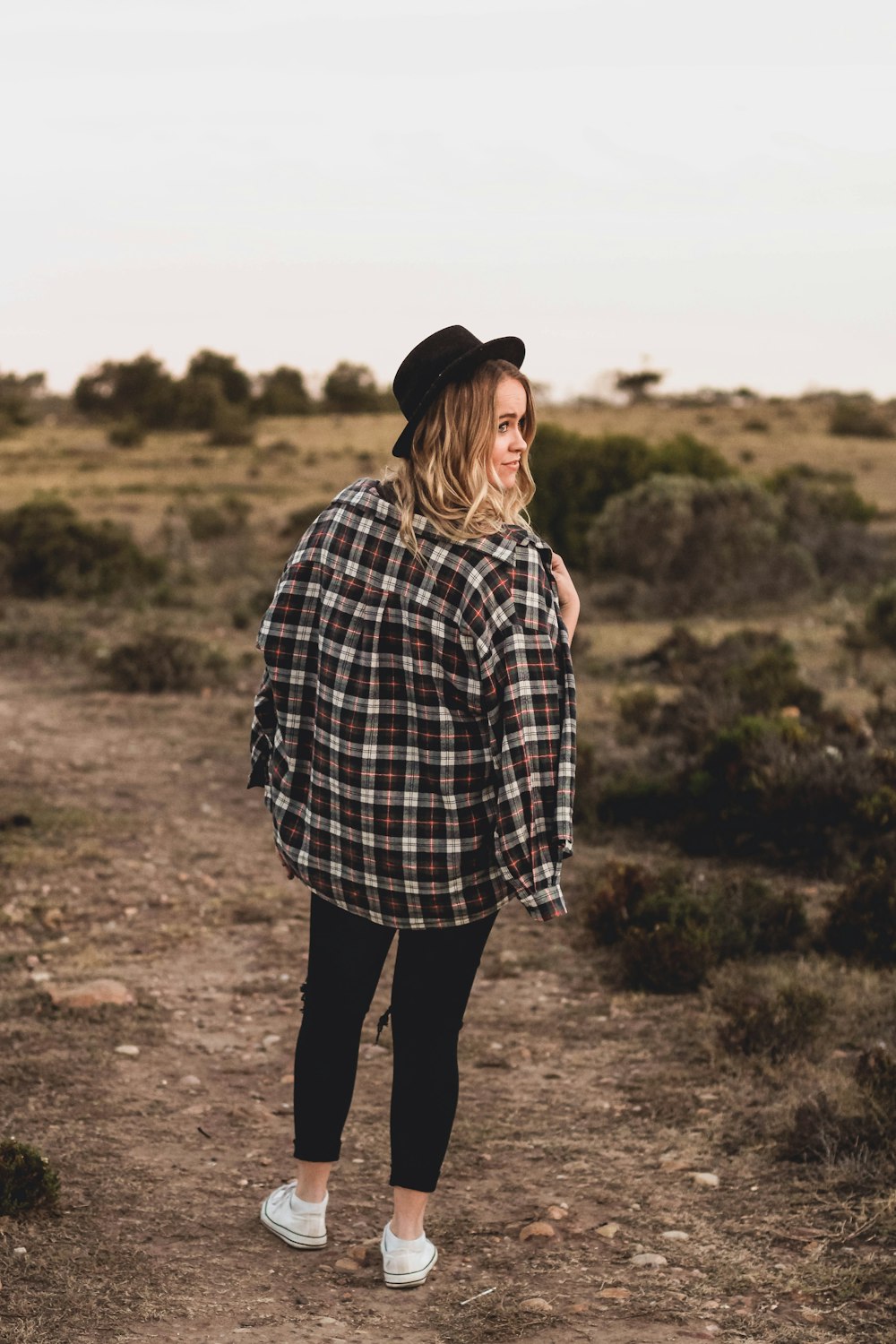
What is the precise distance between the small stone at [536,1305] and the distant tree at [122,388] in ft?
148

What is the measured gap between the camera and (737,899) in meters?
6.07

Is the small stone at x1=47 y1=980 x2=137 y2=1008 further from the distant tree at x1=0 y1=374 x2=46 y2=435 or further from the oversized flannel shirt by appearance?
the distant tree at x1=0 y1=374 x2=46 y2=435

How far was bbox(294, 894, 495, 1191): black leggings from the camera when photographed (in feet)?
10.3

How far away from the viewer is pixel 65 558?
16.6m

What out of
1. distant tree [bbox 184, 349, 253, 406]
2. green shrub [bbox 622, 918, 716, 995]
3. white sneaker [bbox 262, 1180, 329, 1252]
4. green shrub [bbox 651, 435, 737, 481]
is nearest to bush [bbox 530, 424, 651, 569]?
green shrub [bbox 651, 435, 737, 481]

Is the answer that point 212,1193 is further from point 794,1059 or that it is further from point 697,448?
point 697,448

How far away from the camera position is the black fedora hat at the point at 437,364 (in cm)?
294

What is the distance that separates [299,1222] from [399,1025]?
637 millimetres

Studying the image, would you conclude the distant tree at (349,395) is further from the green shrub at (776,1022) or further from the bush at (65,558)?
the green shrub at (776,1022)

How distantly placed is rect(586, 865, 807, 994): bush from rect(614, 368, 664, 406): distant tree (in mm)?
47929

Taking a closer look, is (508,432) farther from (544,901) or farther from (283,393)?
(283,393)

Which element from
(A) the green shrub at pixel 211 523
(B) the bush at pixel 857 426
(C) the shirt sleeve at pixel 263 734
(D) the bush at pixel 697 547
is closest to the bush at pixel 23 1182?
(C) the shirt sleeve at pixel 263 734

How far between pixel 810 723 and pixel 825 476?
21.5m

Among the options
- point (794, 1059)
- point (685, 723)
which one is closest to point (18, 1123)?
point (794, 1059)
